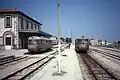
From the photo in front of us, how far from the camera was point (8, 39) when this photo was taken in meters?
41.7

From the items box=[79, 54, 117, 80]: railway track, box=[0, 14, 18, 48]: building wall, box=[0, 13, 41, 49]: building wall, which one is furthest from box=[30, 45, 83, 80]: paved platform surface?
box=[0, 14, 18, 48]: building wall

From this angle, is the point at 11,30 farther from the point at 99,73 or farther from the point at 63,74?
the point at 99,73

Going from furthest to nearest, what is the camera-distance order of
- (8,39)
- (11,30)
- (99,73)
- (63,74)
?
(11,30), (8,39), (99,73), (63,74)

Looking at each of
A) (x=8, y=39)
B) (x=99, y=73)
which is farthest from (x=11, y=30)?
(x=99, y=73)

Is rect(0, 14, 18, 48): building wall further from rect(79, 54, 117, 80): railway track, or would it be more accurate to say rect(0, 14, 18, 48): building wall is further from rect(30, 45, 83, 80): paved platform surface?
rect(79, 54, 117, 80): railway track

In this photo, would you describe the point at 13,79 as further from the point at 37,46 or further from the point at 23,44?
the point at 23,44

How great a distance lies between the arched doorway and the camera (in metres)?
41.2

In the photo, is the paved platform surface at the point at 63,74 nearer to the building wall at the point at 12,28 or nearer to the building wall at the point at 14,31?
the building wall at the point at 14,31

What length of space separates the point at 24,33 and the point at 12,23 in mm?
4049

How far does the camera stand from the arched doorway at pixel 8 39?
41237 millimetres

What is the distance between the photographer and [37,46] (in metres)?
30.4

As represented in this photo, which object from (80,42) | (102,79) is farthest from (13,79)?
(80,42)

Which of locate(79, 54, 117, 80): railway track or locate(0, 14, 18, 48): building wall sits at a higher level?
locate(0, 14, 18, 48): building wall

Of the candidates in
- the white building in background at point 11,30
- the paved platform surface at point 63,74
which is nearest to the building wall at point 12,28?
the white building in background at point 11,30
